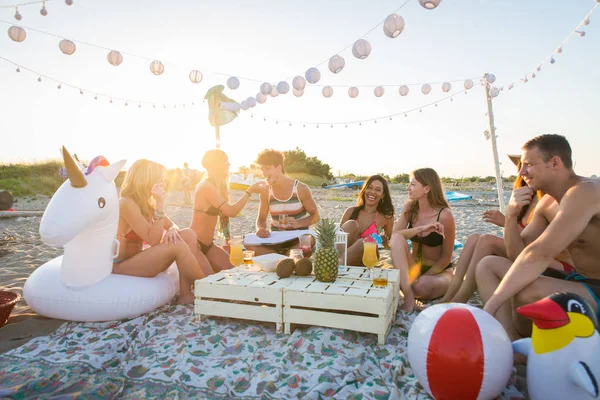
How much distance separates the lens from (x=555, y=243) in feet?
6.63

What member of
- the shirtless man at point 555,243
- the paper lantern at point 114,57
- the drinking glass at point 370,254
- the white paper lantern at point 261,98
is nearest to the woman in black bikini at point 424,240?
the drinking glass at point 370,254

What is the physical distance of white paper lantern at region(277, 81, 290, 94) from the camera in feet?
23.4

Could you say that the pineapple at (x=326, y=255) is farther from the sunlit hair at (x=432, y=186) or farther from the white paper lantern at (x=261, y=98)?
the white paper lantern at (x=261, y=98)

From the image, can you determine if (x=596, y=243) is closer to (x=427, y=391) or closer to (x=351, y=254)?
(x=427, y=391)

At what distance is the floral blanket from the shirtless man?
0.54 m

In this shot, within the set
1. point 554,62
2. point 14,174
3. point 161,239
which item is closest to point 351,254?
point 161,239

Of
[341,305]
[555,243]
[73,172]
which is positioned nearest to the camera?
[555,243]

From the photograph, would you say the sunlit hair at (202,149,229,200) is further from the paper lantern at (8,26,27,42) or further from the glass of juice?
the paper lantern at (8,26,27,42)

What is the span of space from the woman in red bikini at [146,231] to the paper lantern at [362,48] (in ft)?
11.4

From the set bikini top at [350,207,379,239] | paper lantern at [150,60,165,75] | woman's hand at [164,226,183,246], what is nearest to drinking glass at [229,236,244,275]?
→ woman's hand at [164,226,183,246]

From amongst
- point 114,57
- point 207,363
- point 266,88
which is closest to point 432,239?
point 207,363

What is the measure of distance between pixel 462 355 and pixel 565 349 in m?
0.42

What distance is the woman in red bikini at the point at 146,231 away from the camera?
3.33 metres

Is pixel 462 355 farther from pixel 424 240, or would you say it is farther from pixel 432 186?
pixel 432 186
